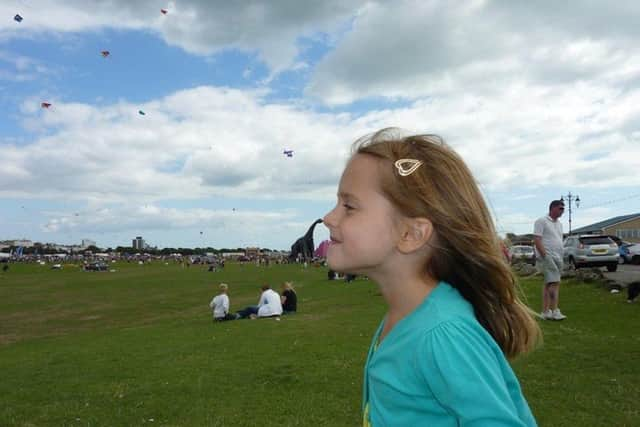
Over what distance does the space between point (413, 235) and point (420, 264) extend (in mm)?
114

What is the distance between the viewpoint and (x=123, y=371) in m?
9.21

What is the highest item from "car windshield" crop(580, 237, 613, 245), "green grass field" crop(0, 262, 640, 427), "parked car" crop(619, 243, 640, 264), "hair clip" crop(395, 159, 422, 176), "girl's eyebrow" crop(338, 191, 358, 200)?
"car windshield" crop(580, 237, 613, 245)

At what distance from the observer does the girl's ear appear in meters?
1.87

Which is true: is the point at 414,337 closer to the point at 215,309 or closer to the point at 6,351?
the point at 6,351

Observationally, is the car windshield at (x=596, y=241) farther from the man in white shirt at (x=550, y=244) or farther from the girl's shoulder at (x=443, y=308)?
the girl's shoulder at (x=443, y=308)

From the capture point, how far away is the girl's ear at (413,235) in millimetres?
1869

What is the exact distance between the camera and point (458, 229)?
1.86 meters

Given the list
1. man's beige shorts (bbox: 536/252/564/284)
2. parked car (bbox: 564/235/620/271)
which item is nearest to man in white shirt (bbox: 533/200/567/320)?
man's beige shorts (bbox: 536/252/564/284)

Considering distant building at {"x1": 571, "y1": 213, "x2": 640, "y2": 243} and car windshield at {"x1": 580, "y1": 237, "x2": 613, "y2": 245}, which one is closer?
car windshield at {"x1": 580, "y1": 237, "x2": 613, "y2": 245}

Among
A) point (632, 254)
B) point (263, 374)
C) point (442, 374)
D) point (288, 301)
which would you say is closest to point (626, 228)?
point (632, 254)

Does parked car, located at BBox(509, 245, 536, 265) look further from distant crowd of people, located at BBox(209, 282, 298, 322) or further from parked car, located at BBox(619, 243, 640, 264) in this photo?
distant crowd of people, located at BBox(209, 282, 298, 322)

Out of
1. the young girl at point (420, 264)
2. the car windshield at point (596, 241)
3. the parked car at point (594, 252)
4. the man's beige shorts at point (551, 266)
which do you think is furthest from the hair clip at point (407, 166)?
the car windshield at point (596, 241)

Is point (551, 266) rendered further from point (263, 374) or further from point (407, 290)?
point (407, 290)

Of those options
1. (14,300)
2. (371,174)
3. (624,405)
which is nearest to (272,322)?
(624,405)
